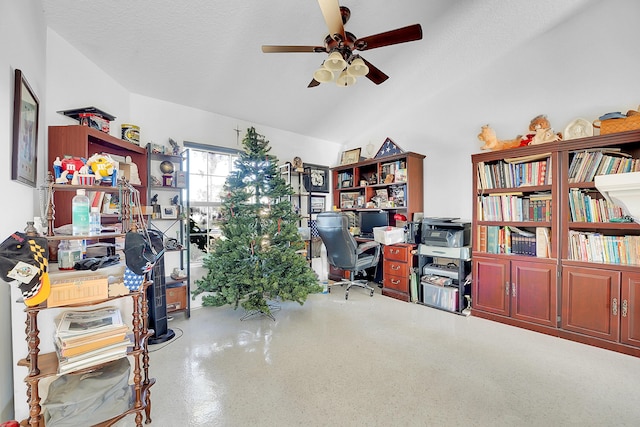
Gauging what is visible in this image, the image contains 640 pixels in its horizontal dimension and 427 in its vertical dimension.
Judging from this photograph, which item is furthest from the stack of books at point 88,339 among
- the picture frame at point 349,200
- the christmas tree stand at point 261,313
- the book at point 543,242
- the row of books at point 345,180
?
the row of books at point 345,180

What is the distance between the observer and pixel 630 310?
2295mm

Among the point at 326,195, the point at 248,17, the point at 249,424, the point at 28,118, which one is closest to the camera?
the point at 249,424

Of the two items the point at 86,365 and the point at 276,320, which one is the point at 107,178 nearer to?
the point at 86,365

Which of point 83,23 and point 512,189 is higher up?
point 83,23

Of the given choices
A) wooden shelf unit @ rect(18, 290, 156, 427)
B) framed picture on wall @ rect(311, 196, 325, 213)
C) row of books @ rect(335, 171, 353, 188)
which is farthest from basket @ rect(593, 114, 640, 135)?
wooden shelf unit @ rect(18, 290, 156, 427)

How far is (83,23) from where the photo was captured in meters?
2.07

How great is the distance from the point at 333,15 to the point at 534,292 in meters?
3.05

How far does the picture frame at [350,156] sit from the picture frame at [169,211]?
2.74 meters

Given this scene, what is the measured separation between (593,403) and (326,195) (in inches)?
157

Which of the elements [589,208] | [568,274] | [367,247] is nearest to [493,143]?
[589,208]

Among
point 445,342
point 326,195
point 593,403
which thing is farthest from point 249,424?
point 326,195

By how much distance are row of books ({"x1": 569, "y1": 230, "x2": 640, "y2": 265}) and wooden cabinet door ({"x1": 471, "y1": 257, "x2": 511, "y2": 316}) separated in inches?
22.8

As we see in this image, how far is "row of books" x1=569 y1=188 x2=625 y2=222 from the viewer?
2424 millimetres

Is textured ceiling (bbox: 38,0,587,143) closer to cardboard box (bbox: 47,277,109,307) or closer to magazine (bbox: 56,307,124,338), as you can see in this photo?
cardboard box (bbox: 47,277,109,307)
